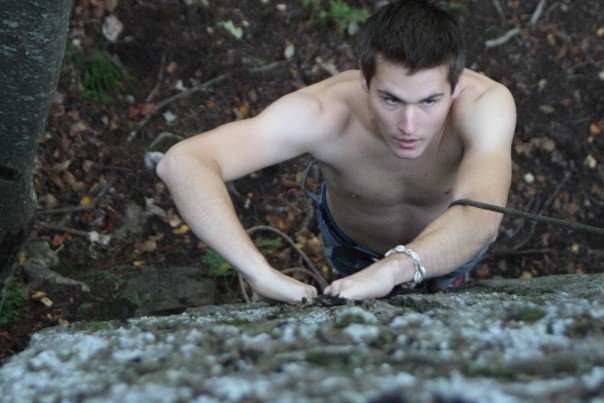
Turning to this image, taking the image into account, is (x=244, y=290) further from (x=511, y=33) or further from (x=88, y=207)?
(x=511, y=33)

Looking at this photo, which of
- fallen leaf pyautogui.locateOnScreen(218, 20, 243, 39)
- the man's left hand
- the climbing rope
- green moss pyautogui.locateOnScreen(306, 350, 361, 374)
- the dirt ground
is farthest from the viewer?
fallen leaf pyautogui.locateOnScreen(218, 20, 243, 39)

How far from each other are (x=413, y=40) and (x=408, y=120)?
318 millimetres

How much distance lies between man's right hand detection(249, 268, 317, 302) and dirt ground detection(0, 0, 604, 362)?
1.95 meters

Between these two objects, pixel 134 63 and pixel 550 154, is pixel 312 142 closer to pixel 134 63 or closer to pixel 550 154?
pixel 134 63

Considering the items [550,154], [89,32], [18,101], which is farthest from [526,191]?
[18,101]

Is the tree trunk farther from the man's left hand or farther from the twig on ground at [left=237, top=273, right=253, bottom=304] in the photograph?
the twig on ground at [left=237, top=273, right=253, bottom=304]

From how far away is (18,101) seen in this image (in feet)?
8.56

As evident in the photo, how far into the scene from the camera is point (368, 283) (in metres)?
2.48

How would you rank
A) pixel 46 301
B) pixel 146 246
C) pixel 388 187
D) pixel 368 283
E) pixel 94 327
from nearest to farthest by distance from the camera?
pixel 94 327 → pixel 368 283 → pixel 388 187 → pixel 46 301 → pixel 146 246

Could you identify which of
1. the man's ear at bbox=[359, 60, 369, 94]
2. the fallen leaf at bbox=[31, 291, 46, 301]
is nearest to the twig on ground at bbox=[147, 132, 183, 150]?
the fallen leaf at bbox=[31, 291, 46, 301]

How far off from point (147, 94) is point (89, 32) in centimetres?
57

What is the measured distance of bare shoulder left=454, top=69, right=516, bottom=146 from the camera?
339cm

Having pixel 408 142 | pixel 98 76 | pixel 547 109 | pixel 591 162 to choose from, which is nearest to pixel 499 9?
pixel 547 109

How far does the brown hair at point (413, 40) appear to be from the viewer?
3.09m
